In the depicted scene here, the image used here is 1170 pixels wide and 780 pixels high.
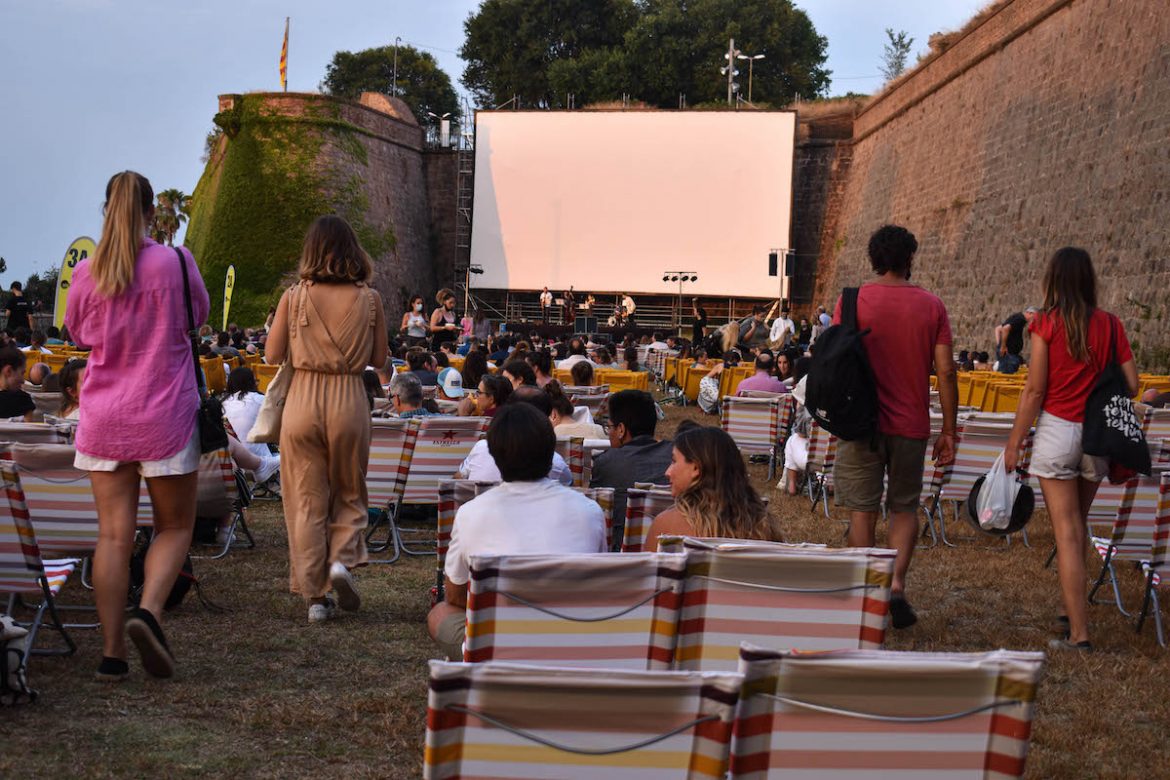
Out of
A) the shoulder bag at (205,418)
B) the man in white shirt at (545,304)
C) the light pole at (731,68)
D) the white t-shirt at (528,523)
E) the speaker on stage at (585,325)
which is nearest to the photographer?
the white t-shirt at (528,523)

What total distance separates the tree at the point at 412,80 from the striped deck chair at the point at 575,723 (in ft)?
197

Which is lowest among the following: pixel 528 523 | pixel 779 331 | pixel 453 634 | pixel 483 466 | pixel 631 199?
pixel 453 634

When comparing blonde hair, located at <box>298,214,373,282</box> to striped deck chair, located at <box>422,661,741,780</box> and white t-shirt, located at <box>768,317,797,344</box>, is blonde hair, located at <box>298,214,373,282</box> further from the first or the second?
white t-shirt, located at <box>768,317,797,344</box>

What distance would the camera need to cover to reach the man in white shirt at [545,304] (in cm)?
3400

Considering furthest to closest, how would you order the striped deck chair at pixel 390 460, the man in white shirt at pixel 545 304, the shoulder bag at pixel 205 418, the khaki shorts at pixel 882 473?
the man in white shirt at pixel 545 304
the striped deck chair at pixel 390 460
the khaki shorts at pixel 882 473
the shoulder bag at pixel 205 418

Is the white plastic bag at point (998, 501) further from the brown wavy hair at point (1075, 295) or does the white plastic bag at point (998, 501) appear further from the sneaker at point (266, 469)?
the sneaker at point (266, 469)

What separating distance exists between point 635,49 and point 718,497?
47.4 m

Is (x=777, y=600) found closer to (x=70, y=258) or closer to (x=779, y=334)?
(x=70, y=258)

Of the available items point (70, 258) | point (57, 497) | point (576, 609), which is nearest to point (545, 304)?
point (70, 258)

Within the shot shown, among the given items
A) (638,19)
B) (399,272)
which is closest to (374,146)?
(399,272)

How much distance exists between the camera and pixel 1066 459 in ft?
15.3

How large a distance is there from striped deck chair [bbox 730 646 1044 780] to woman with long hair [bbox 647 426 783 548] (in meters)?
1.63

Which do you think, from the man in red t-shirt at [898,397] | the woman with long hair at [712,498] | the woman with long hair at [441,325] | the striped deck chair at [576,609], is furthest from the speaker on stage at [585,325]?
the striped deck chair at [576,609]

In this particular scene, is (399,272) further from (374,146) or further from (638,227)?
(638,227)
